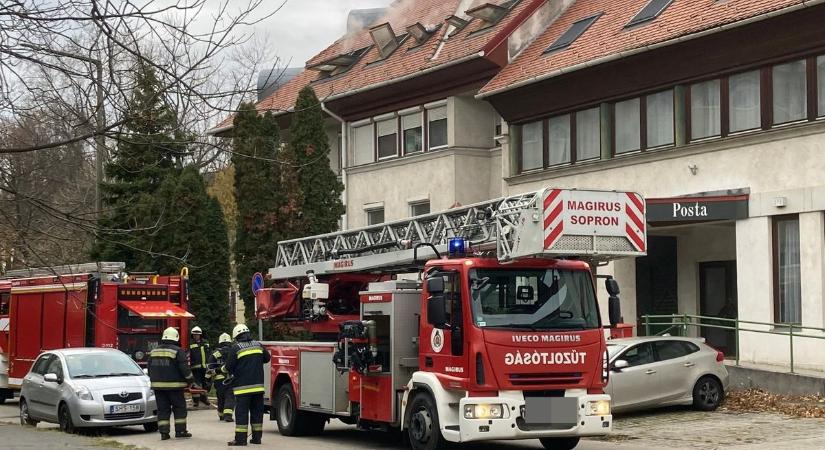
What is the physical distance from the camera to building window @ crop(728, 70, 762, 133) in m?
23.0

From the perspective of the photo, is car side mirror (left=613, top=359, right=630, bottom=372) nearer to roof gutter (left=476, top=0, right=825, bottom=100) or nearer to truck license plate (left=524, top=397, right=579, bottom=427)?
truck license plate (left=524, top=397, right=579, bottom=427)

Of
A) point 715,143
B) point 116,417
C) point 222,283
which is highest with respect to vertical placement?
point 715,143

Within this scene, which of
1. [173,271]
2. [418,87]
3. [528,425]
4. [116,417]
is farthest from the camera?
[173,271]

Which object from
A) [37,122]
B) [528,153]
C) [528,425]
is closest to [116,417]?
[528,425]

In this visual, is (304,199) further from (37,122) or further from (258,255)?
(37,122)

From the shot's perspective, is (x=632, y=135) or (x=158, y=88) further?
(x=632, y=135)

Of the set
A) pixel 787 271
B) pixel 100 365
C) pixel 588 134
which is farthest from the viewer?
pixel 588 134

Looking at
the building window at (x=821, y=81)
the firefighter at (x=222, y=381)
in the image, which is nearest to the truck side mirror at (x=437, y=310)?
the firefighter at (x=222, y=381)

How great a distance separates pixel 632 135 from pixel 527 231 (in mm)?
12836

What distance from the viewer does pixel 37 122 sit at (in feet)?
36.1

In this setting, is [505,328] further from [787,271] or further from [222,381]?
[787,271]

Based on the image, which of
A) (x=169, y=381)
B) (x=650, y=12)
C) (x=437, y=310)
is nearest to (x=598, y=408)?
(x=437, y=310)

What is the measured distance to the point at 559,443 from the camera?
15.2 metres

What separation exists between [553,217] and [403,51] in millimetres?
20562
